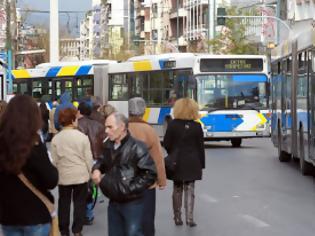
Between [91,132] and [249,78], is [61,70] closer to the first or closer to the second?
[249,78]

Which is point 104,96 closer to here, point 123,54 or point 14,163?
point 14,163

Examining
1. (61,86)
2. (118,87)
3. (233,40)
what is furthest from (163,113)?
(233,40)

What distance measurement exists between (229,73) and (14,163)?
22594mm

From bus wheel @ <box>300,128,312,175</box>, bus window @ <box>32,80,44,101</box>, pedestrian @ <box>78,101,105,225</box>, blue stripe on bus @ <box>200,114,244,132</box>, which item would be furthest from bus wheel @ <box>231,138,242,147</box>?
pedestrian @ <box>78,101,105,225</box>

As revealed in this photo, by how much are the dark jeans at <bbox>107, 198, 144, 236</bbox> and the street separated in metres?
3.89

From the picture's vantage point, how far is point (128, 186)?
7508mm

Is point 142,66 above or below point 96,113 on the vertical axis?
above

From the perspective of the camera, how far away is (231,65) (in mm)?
28594

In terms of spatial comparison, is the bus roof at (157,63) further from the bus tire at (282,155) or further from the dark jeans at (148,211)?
the dark jeans at (148,211)

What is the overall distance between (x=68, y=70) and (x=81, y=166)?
28.2 meters

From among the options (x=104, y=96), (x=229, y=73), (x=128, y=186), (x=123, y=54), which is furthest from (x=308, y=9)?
(x=128, y=186)

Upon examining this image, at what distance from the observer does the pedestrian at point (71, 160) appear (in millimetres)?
10508

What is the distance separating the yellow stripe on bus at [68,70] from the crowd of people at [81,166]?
2641cm

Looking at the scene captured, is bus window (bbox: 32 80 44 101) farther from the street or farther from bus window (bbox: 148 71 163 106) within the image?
the street
